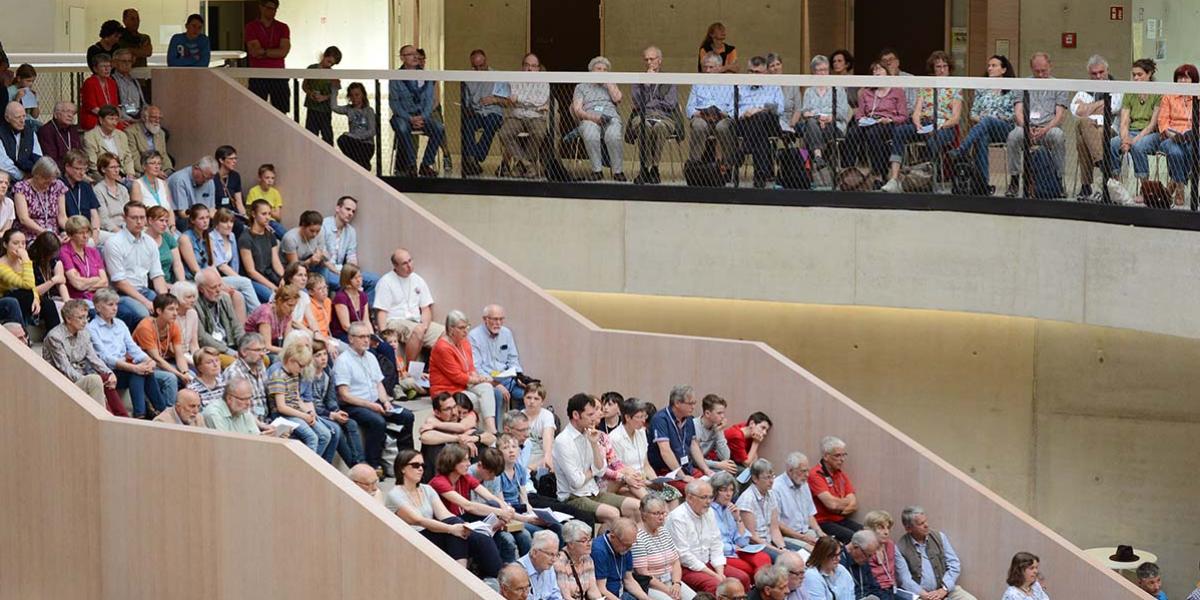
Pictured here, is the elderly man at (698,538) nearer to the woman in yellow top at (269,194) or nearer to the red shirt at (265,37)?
the woman in yellow top at (269,194)

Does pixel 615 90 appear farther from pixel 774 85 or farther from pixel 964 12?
pixel 964 12

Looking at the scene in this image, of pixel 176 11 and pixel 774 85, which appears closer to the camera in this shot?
pixel 774 85

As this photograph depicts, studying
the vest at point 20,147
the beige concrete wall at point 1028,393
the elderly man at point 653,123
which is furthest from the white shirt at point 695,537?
the beige concrete wall at point 1028,393

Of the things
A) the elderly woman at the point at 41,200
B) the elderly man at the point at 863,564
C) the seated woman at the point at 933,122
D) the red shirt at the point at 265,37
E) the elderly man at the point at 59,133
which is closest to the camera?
the elderly man at the point at 863,564

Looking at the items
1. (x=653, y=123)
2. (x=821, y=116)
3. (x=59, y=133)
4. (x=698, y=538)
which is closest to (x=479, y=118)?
(x=653, y=123)

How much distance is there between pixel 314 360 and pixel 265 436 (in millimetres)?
1925

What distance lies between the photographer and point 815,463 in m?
12.1

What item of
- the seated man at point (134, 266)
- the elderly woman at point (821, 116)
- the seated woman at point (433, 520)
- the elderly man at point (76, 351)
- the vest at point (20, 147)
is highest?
the elderly woman at point (821, 116)

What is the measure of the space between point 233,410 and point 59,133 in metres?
3.86

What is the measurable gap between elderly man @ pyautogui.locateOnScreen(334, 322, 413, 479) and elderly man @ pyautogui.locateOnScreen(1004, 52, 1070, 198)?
487cm

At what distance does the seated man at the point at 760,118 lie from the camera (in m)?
13.8

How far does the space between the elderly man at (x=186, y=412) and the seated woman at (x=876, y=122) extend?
5.89m

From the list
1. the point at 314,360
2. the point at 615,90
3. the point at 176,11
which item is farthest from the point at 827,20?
the point at 314,360

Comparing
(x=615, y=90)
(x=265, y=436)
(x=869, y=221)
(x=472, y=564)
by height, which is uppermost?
(x=615, y=90)
